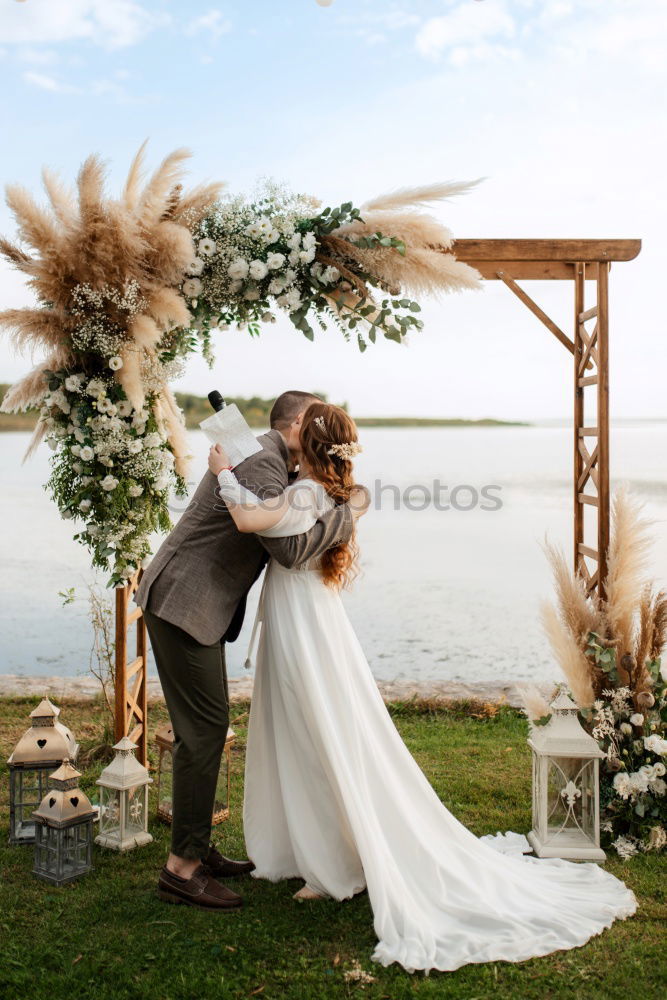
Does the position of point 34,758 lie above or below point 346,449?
below

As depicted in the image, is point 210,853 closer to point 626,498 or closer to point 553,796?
point 553,796

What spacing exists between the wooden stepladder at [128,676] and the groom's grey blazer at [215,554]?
911mm

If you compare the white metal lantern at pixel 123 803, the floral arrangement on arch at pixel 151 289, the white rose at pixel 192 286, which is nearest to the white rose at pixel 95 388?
the floral arrangement on arch at pixel 151 289

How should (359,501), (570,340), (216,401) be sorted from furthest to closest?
(570,340)
(216,401)
(359,501)

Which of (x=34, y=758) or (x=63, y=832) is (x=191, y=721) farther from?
(x=34, y=758)

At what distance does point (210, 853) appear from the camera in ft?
10.8

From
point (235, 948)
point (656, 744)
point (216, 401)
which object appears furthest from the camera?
point (656, 744)

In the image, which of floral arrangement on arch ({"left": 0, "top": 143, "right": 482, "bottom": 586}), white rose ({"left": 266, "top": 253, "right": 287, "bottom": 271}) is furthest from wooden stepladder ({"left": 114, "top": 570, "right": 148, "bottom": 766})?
white rose ({"left": 266, "top": 253, "right": 287, "bottom": 271})

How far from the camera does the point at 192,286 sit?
139 inches

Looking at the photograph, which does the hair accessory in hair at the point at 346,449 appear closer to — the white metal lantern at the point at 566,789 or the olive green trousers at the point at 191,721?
the olive green trousers at the point at 191,721

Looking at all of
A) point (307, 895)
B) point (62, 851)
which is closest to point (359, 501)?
point (307, 895)

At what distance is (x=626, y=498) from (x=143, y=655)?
2.49 m

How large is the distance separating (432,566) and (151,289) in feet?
34.9

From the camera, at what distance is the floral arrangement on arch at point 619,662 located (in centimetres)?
369
